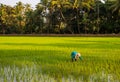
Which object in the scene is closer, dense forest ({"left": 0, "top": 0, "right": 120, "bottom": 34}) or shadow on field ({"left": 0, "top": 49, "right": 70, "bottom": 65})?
shadow on field ({"left": 0, "top": 49, "right": 70, "bottom": 65})

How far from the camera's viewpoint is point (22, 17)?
63531 mm

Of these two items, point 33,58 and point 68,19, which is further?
point 68,19

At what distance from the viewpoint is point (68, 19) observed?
2267 inches

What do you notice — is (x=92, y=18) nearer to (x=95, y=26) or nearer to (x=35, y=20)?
(x=95, y=26)

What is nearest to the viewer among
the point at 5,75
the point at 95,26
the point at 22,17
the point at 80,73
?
the point at 5,75

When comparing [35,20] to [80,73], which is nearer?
[80,73]

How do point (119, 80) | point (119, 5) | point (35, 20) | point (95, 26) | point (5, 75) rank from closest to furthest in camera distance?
point (119, 80) → point (5, 75) → point (119, 5) → point (95, 26) → point (35, 20)

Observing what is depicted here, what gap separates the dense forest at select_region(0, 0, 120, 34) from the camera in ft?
177

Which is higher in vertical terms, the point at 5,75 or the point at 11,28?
the point at 5,75

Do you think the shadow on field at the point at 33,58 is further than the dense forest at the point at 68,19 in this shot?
No

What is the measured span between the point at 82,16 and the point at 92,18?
217 cm

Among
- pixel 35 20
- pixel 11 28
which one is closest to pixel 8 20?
pixel 11 28

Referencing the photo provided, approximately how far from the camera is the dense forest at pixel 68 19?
53844 millimetres

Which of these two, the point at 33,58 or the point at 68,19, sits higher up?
the point at 33,58
